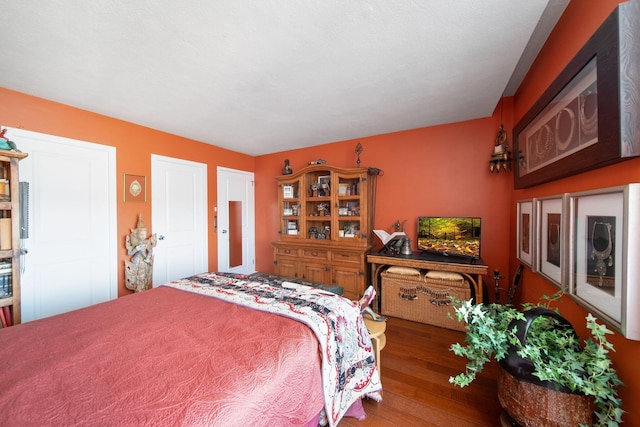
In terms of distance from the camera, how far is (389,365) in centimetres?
201

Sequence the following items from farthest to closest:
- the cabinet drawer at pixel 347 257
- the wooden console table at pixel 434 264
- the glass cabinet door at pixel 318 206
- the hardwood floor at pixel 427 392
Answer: the glass cabinet door at pixel 318 206, the cabinet drawer at pixel 347 257, the wooden console table at pixel 434 264, the hardwood floor at pixel 427 392

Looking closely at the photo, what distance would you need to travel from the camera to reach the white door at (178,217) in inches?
124

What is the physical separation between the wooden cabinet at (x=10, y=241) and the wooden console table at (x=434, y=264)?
128 inches

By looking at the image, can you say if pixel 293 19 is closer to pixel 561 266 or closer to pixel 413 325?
pixel 561 266

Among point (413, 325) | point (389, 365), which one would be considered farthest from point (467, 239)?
point (389, 365)

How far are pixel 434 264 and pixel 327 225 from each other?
5.50 ft

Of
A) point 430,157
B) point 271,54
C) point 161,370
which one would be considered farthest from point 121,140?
point 430,157

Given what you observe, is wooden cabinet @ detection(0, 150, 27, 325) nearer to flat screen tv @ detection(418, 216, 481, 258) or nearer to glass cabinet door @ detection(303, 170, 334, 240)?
glass cabinet door @ detection(303, 170, 334, 240)

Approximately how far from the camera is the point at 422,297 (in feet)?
8.84

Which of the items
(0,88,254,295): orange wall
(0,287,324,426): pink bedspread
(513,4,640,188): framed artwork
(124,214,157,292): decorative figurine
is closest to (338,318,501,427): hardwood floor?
(0,287,324,426): pink bedspread

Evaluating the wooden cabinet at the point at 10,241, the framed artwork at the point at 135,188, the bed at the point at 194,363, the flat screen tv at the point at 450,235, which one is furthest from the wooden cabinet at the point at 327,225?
the wooden cabinet at the point at 10,241

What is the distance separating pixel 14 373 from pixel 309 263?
109 inches

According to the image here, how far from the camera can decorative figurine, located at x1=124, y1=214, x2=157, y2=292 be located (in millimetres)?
2770

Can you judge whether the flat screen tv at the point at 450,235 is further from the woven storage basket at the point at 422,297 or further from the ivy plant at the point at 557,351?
the ivy plant at the point at 557,351
